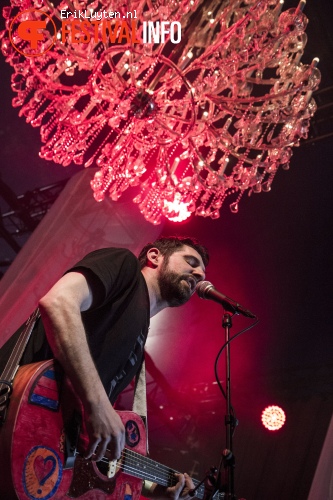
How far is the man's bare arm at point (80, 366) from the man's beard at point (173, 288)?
70 cm

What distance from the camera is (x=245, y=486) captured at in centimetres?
709

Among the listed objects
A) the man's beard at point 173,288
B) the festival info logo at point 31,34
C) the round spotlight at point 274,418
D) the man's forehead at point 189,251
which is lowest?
the man's beard at point 173,288

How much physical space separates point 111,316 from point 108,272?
0.67 ft

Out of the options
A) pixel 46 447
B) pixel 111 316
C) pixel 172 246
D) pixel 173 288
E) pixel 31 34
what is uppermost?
pixel 31 34

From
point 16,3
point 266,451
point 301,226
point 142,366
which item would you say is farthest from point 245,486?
point 16,3

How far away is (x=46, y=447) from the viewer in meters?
1.37

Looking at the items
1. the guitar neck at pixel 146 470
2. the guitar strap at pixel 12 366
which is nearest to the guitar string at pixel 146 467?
the guitar neck at pixel 146 470

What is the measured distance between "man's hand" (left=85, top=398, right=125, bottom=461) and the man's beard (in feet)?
2.54

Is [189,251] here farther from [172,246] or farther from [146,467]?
[146,467]

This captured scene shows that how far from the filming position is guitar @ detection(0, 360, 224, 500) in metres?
1.27

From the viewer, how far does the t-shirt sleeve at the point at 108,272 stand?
61.9 inches

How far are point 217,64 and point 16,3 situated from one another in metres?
1.42

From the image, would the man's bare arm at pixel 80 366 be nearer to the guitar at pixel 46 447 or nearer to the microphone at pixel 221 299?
the guitar at pixel 46 447

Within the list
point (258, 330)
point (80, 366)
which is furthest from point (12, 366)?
point (258, 330)
